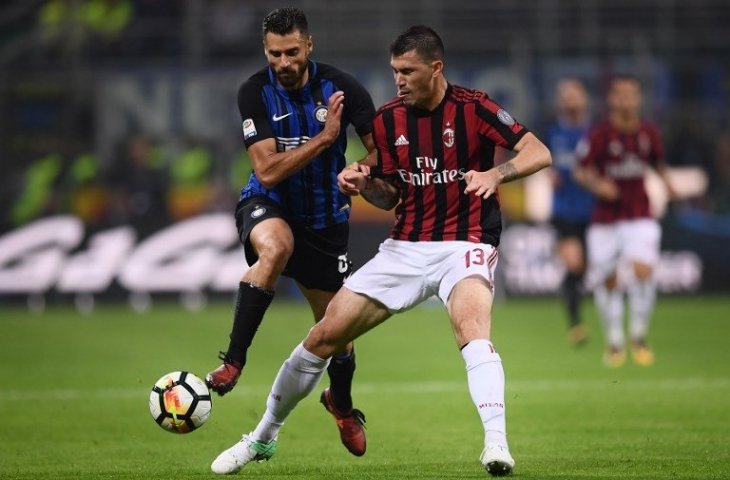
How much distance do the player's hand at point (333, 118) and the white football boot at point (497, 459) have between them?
177 centimetres

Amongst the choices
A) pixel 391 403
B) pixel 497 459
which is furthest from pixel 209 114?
pixel 497 459

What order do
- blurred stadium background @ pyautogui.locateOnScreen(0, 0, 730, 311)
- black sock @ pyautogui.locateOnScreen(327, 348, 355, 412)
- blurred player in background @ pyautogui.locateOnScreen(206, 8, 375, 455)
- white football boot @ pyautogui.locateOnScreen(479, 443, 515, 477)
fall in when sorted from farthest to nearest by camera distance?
1. blurred stadium background @ pyautogui.locateOnScreen(0, 0, 730, 311)
2. black sock @ pyautogui.locateOnScreen(327, 348, 355, 412)
3. blurred player in background @ pyautogui.locateOnScreen(206, 8, 375, 455)
4. white football boot @ pyautogui.locateOnScreen(479, 443, 515, 477)

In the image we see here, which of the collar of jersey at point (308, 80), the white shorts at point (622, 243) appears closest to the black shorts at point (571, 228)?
the white shorts at point (622, 243)

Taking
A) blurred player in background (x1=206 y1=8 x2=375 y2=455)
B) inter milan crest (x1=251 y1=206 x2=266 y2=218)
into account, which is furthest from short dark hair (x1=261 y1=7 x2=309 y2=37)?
inter milan crest (x1=251 y1=206 x2=266 y2=218)

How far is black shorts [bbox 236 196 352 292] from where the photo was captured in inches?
276

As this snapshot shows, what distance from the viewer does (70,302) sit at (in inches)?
670

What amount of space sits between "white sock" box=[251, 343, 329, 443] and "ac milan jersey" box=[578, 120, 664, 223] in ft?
20.3

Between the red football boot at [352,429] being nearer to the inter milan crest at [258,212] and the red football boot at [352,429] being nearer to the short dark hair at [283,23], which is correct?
the inter milan crest at [258,212]

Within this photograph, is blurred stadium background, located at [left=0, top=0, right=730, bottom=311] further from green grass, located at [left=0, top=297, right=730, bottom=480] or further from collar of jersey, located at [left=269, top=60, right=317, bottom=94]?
collar of jersey, located at [left=269, top=60, right=317, bottom=94]

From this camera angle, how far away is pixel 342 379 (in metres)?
7.39

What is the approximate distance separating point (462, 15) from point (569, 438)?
46.6 feet

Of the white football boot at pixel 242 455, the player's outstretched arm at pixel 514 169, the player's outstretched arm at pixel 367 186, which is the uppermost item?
the player's outstretched arm at pixel 514 169

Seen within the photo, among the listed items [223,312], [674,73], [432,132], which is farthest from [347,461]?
[674,73]

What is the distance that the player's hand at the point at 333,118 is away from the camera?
6645 mm
